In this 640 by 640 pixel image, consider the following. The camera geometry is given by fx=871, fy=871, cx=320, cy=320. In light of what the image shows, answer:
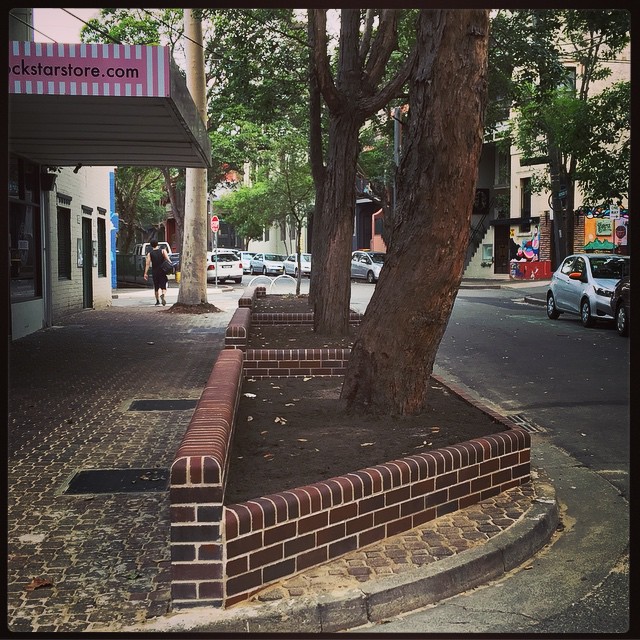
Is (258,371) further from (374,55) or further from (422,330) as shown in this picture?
(374,55)

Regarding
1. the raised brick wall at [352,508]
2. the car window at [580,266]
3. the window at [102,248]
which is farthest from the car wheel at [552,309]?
the raised brick wall at [352,508]

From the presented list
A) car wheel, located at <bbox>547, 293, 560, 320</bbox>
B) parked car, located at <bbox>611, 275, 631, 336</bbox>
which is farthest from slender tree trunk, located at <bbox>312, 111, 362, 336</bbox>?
car wheel, located at <bbox>547, 293, 560, 320</bbox>

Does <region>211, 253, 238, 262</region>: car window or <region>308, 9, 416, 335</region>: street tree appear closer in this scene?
<region>308, 9, 416, 335</region>: street tree

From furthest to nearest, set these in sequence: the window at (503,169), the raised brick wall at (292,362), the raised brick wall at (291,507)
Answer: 1. the window at (503,169)
2. the raised brick wall at (292,362)
3. the raised brick wall at (291,507)

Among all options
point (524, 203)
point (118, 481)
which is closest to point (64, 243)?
point (118, 481)

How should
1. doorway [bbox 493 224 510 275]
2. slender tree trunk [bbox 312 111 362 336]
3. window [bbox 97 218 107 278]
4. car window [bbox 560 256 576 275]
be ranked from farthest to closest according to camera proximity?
1. doorway [bbox 493 224 510 275]
2. window [bbox 97 218 107 278]
3. car window [bbox 560 256 576 275]
4. slender tree trunk [bbox 312 111 362 336]

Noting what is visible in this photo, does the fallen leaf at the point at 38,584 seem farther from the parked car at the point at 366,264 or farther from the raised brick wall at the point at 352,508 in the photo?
the parked car at the point at 366,264

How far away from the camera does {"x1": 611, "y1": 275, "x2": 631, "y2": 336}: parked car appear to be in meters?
16.4

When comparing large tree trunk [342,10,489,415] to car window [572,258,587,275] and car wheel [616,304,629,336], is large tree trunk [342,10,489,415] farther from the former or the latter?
car window [572,258,587,275]

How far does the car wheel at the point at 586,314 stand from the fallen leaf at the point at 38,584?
15.5 m

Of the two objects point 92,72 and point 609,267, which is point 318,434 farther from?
Answer: point 609,267

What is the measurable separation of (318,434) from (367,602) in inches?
82.4

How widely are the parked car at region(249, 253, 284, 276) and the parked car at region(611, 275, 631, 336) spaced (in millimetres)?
37185

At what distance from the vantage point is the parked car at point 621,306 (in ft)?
53.9
